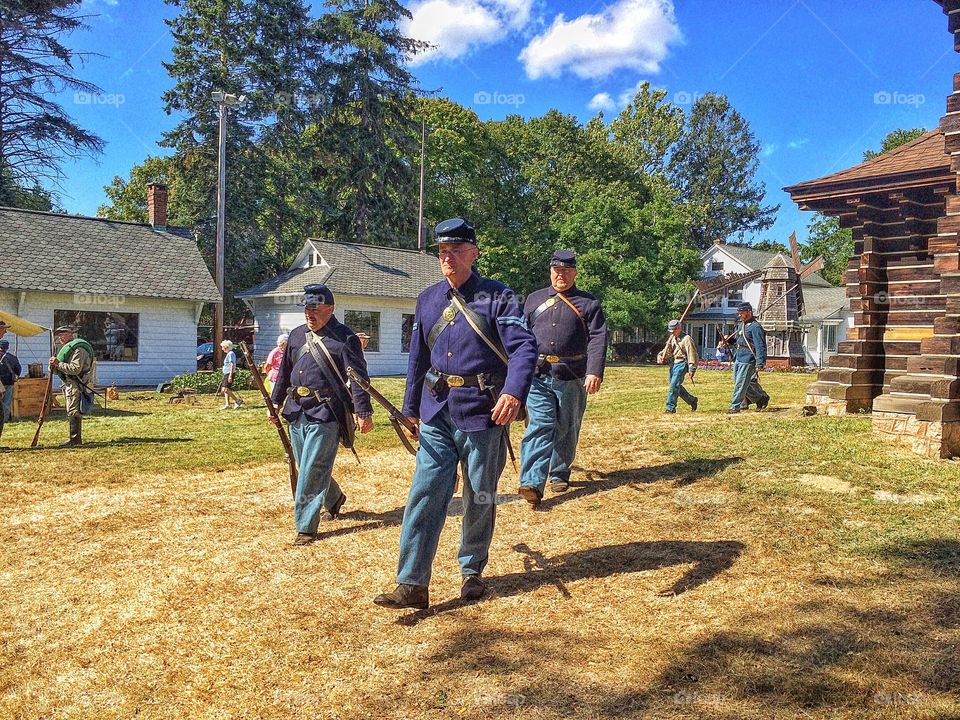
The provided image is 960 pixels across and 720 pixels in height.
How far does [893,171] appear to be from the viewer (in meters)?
11.8

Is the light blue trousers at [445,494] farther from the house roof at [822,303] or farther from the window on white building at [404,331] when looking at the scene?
the house roof at [822,303]

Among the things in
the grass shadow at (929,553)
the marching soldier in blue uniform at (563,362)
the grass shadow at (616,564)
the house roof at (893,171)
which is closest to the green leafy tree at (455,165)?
the house roof at (893,171)

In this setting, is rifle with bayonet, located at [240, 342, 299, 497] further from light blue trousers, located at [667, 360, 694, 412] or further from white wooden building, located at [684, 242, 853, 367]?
white wooden building, located at [684, 242, 853, 367]

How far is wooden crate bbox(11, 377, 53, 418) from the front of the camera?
1490cm

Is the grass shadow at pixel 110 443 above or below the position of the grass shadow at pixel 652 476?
below

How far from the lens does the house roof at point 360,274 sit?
27.5m

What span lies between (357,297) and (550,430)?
70.0 feet

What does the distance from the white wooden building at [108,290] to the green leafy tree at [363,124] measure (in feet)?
50.7

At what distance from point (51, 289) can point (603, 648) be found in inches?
805

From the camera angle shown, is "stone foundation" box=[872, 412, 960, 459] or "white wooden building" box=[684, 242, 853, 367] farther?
"white wooden building" box=[684, 242, 853, 367]

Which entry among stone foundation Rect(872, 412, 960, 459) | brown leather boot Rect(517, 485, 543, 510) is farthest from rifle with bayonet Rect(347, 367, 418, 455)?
stone foundation Rect(872, 412, 960, 459)

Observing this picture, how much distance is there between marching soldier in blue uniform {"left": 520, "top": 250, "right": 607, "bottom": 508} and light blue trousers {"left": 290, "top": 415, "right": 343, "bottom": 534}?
5.82 feet

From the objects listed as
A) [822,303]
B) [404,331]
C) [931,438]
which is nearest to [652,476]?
[931,438]

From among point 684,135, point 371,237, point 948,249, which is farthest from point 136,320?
point 684,135
